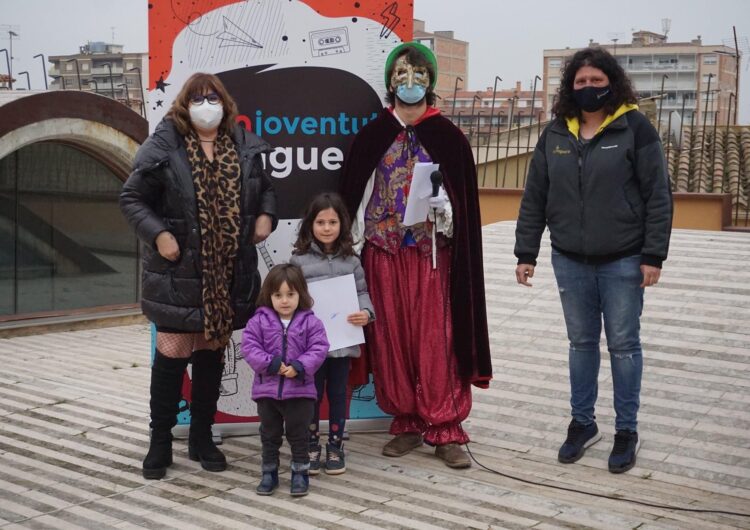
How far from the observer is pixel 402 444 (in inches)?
211

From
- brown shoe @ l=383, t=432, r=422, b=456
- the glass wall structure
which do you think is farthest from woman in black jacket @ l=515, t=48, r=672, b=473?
the glass wall structure

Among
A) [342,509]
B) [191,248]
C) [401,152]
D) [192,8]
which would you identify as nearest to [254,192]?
[191,248]

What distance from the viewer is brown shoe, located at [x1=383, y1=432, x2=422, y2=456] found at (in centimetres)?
530

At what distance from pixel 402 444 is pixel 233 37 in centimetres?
230

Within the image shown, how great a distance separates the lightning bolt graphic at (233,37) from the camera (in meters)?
5.46

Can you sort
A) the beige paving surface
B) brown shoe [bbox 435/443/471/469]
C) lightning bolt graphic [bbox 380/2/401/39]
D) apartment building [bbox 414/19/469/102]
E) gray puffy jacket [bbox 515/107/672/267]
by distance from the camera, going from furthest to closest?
apartment building [bbox 414/19/469/102] < lightning bolt graphic [bbox 380/2/401/39] < brown shoe [bbox 435/443/471/469] < gray puffy jacket [bbox 515/107/672/267] < the beige paving surface

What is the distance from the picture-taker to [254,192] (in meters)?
4.98

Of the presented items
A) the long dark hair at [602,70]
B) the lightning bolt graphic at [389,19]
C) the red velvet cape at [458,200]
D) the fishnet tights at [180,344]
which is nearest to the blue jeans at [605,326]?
the red velvet cape at [458,200]

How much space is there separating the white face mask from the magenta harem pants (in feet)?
3.42

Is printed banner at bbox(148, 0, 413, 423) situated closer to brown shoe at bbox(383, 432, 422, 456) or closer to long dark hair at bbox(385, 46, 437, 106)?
long dark hair at bbox(385, 46, 437, 106)

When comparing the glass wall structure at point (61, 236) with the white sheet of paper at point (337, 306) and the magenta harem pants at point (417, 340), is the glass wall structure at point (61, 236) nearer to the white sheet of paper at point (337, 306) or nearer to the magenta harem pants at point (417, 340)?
the magenta harem pants at point (417, 340)

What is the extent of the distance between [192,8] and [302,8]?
1.88 ft

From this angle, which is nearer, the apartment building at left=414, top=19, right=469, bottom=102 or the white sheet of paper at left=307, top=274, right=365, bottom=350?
the white sheet of paper at left=307, top=274, right=365, bottom=350

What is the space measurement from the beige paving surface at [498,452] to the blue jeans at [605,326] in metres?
0.31
